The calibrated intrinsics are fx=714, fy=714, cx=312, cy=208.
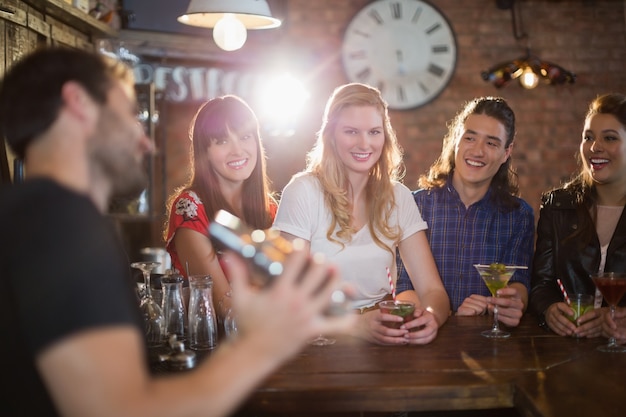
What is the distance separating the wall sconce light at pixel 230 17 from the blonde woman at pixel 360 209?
50cm

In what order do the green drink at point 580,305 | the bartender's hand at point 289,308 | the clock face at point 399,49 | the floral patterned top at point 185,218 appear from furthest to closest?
the clock face at point 399,49 → the floral patterned top at point 185,218 → the green drink at point 580,305 → the bartender's hand at point 289,308

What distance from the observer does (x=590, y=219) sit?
9.28ft

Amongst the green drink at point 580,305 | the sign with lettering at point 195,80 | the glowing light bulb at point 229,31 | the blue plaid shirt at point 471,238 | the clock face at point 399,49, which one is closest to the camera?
the green drink at point 580,305

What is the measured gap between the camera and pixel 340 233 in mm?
2609

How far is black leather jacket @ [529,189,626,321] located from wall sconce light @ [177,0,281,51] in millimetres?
1425

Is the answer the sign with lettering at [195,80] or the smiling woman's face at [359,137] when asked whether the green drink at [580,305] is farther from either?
the sign with lettering at [195,80]

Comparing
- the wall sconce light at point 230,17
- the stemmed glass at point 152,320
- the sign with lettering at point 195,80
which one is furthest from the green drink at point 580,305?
the sign with lettering at point 195,80

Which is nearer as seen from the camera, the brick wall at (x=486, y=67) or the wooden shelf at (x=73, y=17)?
the wooden shelf at (x=73, y=17)

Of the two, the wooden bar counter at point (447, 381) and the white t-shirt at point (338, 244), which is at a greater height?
the white t-shirt at point (338, 244)

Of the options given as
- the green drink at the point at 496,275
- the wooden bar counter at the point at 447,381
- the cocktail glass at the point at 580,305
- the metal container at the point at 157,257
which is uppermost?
the green drink at the point at 496,275

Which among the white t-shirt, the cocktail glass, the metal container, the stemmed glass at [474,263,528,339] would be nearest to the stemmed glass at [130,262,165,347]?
the white t-shirt

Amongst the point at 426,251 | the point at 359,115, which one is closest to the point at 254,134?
the point at 359,115

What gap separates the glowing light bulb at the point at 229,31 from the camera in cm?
295

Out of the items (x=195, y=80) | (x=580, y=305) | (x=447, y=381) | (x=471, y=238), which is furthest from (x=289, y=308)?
(x=195, y=80)
